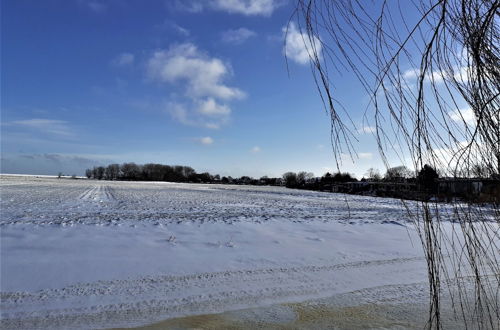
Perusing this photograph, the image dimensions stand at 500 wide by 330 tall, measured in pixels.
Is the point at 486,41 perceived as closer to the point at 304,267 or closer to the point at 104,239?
the point at 304,267

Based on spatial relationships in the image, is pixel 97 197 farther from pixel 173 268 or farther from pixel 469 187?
pixel 469 187

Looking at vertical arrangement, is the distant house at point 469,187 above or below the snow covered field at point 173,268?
above

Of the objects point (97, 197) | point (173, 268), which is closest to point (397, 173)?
point (173, 268)

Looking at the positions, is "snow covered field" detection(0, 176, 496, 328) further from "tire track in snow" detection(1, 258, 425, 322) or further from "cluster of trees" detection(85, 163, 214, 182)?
"cluster of trees" detection(85, 163, 214, 182)

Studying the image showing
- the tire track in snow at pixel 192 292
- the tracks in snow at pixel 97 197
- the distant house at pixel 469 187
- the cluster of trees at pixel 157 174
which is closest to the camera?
the distant house at pixel 469 187

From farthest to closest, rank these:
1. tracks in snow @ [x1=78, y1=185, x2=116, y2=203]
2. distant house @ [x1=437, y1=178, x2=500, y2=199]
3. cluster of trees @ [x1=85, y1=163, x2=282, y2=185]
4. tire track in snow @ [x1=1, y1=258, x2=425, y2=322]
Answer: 1. cluster of trees @ [x1=85, y1=163, x2=282, y2=185]
2. tracks in snow @ [x1=78, y1=185, x2=116, y2=203]
3. tire track in snow @ [x1=1, y1=258, x2=425, y2=322]
4. distant house @ [x1=437, y1=178, x2=500, y2=199]

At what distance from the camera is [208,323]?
4.16m

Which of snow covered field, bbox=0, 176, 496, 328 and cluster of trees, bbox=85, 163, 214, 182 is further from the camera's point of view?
cluster of trees, bbox=85, 163, 214, 182

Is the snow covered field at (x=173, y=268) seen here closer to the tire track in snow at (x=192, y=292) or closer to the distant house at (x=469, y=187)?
the tire track in snow at (x=192, y=292)

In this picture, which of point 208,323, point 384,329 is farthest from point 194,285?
point 384,329

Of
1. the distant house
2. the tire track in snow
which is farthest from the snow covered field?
the distant house

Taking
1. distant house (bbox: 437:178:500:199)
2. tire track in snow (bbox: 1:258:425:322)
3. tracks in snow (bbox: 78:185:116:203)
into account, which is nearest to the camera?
distant house (bbox: 437:178:500:199)

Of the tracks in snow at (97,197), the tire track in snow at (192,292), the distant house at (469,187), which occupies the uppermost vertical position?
the distant house at (469,187)

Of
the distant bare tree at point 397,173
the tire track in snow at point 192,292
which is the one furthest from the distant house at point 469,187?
the tire track in snow at point 192,292
